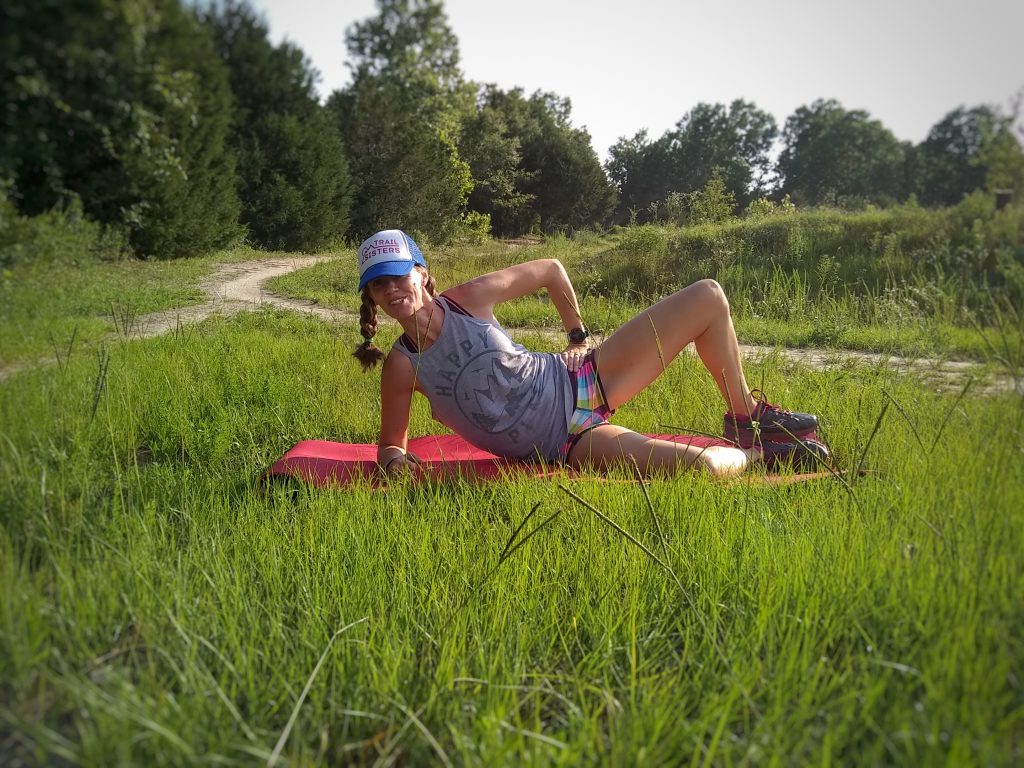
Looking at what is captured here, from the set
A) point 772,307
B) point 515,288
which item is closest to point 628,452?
point 515,288

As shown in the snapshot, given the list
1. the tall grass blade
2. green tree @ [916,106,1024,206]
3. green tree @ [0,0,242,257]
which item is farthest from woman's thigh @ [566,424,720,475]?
green tree @ [0,0,242,257]

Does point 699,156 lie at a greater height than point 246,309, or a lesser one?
greater

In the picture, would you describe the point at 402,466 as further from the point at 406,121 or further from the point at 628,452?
the point at 406,121

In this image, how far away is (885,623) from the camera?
1.28 m

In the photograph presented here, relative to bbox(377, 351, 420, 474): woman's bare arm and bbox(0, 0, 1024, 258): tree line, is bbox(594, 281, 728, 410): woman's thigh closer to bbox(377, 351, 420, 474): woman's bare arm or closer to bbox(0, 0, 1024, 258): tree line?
bbox(0, 0, 1024, 258): tree line

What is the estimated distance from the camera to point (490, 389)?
9.08 feet

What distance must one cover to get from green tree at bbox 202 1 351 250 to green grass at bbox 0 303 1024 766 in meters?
0.56

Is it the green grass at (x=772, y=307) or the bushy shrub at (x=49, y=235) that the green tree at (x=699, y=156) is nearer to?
the green grass at (x=772, y=307)

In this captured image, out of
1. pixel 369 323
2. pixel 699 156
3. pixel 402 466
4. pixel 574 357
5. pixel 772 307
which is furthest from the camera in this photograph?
pixel 772 307

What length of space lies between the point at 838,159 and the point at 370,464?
208cm

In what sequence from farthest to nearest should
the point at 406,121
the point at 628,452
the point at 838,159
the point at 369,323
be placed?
1. the point at 369,323
2. the point at 628,452
3. the point at 406,121
4. the point at 838,159

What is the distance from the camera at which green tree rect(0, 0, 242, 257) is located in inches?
43.9

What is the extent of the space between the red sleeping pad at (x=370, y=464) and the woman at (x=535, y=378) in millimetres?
105

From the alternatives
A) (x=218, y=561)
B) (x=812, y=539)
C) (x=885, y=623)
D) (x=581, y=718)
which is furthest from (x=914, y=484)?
(x=218, y=561)
